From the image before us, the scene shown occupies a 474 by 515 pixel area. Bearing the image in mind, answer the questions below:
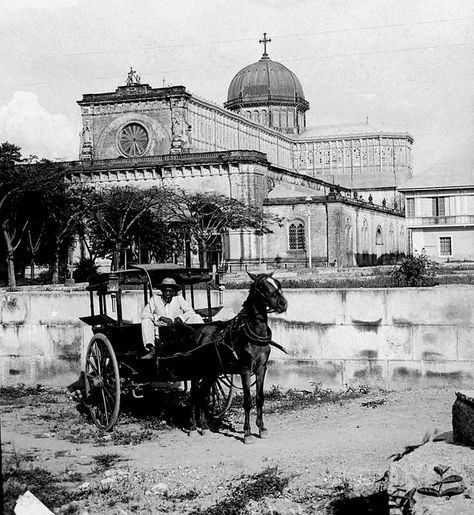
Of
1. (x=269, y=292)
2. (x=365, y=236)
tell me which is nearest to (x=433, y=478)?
(x=269, y=292)

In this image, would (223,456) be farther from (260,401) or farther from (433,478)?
(433,478)

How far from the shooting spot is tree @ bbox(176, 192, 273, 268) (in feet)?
185

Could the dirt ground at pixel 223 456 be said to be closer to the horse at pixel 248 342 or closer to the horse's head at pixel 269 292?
the horse at pixel 248 342

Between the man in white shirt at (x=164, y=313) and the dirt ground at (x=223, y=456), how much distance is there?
1.27 meters

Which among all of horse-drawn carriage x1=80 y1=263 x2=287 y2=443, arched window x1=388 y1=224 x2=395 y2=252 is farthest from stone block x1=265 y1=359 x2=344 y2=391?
arched window x1=388 y1=224 x2=395 y2=252

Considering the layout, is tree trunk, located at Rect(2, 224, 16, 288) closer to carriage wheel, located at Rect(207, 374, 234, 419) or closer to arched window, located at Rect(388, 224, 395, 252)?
carriage wheel, located at Rect(207, 374, 234, 419)

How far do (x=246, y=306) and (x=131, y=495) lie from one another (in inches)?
119

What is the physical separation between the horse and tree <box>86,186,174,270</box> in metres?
38.8

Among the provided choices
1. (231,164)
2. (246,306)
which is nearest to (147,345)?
(246,306)

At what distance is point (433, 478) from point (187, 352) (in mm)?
5425

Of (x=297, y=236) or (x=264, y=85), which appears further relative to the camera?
(x=264, y=85)

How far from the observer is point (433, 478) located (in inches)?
256

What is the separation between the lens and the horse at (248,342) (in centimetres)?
1057

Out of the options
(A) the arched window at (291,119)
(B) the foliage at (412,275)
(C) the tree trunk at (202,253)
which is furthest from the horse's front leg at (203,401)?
(A) the arched window at (291,119)
